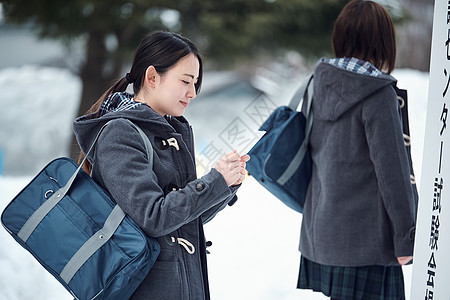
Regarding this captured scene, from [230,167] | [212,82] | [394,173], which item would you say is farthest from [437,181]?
[212,82]

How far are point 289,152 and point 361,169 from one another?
0.87 feet

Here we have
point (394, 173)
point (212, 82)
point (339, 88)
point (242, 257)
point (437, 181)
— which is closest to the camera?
point (437, 181)

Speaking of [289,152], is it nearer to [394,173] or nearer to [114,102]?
[394,173]

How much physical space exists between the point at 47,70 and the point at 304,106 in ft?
34.3

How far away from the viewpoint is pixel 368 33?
1809mm

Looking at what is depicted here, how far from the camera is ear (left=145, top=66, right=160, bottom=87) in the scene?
1.37 metres

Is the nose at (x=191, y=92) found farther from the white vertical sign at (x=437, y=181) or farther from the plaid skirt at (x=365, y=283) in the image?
the plaid skirt at (x=365, y=283)

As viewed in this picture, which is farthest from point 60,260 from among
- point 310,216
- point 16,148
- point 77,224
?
point 16,148

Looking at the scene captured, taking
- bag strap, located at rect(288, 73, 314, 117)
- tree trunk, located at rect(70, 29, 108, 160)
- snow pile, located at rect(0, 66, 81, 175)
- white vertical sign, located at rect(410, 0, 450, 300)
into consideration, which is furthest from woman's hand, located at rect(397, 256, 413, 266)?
snow pile, located at rect(0, 66, 81, 175)

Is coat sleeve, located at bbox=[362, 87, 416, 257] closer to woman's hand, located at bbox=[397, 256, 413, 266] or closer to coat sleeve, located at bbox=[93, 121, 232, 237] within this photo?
woman's hand, located at bbox=[397, 256, 413, 266]

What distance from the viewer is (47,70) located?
1152 cm

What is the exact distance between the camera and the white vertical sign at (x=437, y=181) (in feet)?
4.23

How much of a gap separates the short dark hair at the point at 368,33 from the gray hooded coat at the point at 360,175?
4.4 inches

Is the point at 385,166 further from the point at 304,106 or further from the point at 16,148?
the point at 16,148
